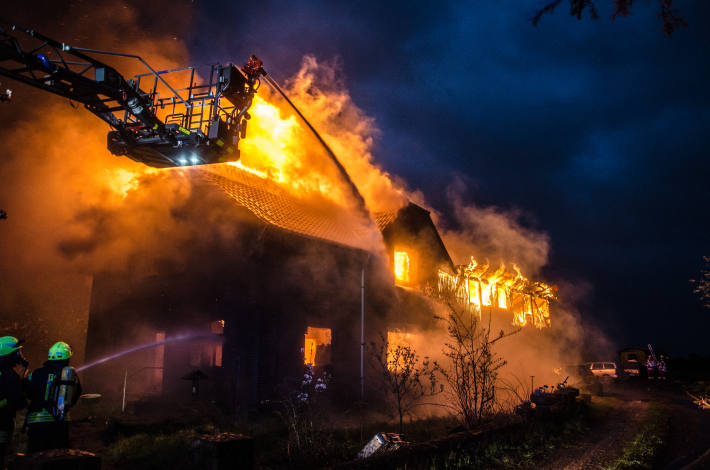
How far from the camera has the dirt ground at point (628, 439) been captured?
743cm

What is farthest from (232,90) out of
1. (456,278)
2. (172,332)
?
(456,278)

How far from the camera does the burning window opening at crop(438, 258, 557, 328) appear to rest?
2028 cm

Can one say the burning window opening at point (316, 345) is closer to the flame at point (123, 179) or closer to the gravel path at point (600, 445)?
the flame at point (123, 179)

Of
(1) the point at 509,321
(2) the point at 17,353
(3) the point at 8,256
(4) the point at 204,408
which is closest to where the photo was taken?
(2) the point at 17,353

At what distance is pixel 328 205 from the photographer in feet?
55.4

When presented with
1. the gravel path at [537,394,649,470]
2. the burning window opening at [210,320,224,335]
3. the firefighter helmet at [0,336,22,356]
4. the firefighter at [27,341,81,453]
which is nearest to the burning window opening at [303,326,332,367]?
the burning window opening at [210,320,224,335]

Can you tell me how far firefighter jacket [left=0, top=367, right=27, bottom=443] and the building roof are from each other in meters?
7.21

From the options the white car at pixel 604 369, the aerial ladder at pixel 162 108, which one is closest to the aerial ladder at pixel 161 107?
the aerial ladder at pixel 162 108

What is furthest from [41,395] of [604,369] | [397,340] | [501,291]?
[604,369]

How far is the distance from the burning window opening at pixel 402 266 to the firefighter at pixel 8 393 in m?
12.7

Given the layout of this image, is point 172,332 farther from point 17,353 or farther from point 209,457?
point 209,457

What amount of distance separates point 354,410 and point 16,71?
11684 mm

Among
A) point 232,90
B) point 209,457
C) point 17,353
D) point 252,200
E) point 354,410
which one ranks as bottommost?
point 354,410

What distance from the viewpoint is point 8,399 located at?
16.0 ft
